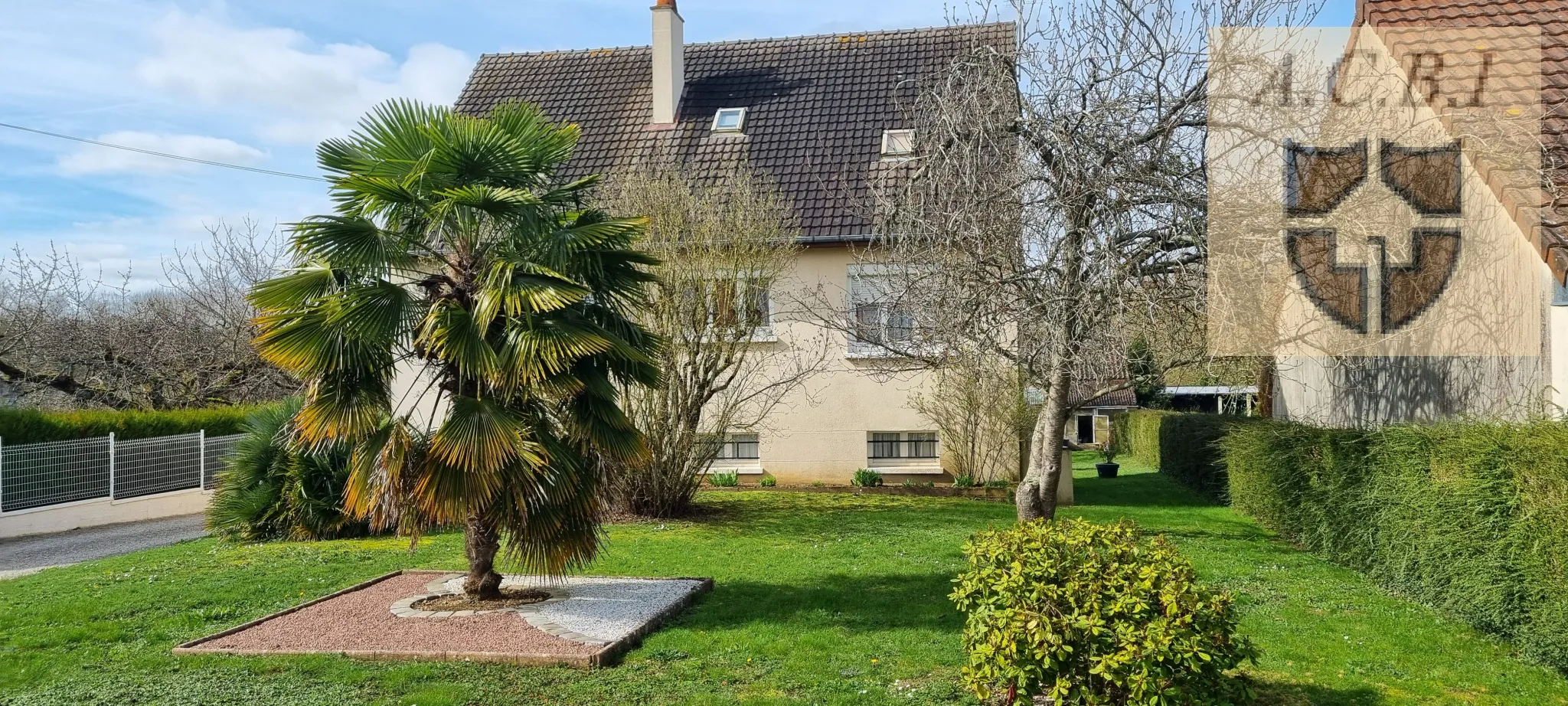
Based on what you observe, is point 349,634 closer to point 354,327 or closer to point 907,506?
point 354,327

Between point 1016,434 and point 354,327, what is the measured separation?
12.0 metres

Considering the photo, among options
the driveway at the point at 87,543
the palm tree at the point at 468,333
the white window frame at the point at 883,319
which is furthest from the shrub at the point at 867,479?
the driveway at the point at 87,543

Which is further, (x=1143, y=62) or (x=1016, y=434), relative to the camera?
(x=1016, y=434)

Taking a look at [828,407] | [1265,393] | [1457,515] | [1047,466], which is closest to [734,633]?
[1047,466]

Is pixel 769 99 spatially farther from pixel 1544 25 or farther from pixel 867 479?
pixel 1544 25

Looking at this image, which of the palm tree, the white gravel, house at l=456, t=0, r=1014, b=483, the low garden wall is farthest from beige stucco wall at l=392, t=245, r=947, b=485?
the palm tree

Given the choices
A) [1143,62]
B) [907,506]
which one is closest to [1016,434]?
[907,506]

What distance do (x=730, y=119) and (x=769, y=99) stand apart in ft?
3.20

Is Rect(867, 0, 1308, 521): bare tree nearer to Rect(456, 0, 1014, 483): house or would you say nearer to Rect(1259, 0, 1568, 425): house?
Rect(1259, 0, 1568, 425): house

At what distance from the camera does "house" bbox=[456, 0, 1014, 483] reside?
1816 cm

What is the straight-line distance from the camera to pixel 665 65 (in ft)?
67.5

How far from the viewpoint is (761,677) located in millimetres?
7172

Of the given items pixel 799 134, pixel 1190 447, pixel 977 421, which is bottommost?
pixel 1190 447

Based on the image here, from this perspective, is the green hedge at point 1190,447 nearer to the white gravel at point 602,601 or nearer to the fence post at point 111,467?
the white gravel at point 602,601
